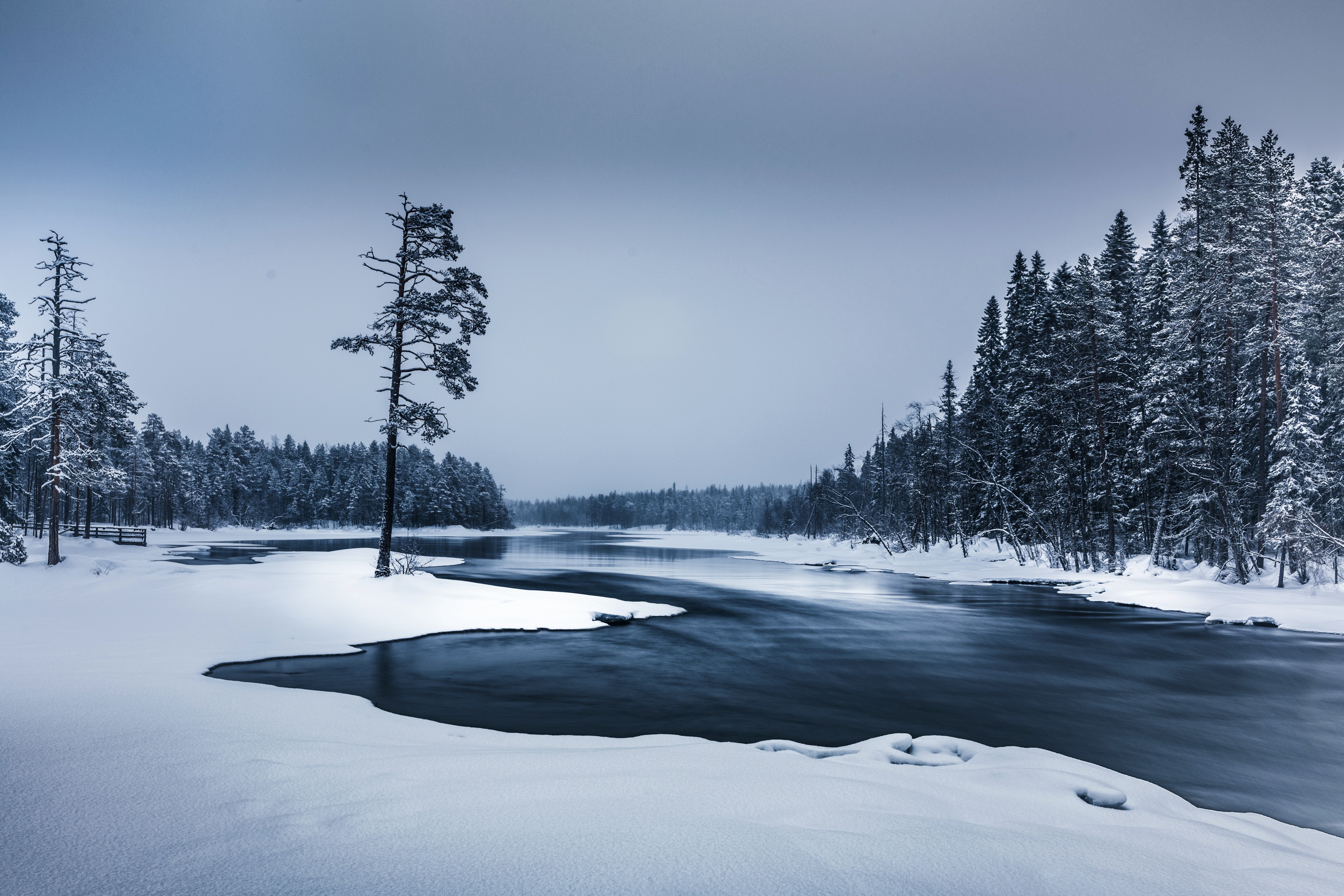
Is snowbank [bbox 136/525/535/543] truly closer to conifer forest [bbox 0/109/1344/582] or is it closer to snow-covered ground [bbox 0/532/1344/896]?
conifer forest [bbox 0/109/1344/582]

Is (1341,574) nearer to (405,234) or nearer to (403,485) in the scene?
(405,234)

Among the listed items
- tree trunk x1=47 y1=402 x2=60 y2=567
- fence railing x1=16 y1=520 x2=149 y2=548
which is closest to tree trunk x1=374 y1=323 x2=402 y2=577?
tree trunk x1=47 y1=402 x2=60 y2=567

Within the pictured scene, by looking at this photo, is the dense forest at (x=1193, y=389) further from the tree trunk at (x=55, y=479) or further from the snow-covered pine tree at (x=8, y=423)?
the snow-covered pine tree at (x=8, y=423)

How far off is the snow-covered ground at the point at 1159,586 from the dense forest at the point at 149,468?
30.7 meters

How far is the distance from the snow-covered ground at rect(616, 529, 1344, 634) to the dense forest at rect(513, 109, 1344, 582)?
1298mm


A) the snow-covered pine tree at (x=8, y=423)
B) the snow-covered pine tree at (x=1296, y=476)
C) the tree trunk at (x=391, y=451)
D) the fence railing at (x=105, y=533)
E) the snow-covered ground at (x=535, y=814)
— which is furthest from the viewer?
the fence railing at (x=105, y=533)

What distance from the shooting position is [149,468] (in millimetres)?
76375

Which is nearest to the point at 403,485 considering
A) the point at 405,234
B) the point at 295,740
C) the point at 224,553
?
the point at 224,553

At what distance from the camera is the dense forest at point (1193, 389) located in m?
24.8

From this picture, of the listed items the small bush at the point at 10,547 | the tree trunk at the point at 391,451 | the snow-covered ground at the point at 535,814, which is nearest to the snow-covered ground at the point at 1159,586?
the snow-covered ground at the point at 535,814

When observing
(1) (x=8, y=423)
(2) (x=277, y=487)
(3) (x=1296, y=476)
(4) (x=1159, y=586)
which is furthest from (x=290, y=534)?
(3) (x=1296, y=476)

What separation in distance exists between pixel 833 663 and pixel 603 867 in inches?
521

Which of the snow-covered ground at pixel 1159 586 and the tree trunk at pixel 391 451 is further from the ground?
the tree trunk at pixel 391 451

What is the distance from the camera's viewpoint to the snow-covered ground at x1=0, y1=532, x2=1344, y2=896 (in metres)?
3.28
